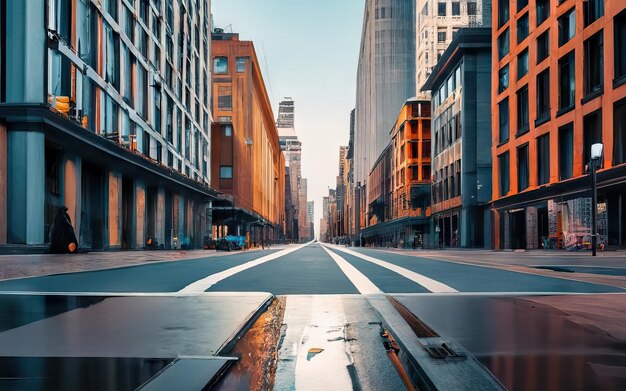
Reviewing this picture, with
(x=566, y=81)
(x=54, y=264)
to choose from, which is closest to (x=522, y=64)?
(x=566, y=81)

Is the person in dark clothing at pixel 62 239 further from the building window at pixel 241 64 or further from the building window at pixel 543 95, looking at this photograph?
the building window at pixel 241 64

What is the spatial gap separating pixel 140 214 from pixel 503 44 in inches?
1292

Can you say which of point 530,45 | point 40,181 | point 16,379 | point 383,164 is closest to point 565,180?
point 530,45

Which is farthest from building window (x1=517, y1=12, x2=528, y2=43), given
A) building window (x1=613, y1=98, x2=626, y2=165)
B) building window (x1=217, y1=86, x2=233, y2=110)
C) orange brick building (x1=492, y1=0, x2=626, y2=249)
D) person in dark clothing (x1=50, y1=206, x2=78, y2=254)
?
building window (x1=217, y1=86, x2=233, y2=110)

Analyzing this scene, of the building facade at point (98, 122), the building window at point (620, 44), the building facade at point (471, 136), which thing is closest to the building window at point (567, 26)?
the building window at point (620, 44)

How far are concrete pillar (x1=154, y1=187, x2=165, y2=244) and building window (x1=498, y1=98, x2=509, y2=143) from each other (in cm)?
2850

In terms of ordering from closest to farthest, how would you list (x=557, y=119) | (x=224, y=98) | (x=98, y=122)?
(x=98, y=122) → (x=557, y=119) → (x=224, y=98)

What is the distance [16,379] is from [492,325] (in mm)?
3288

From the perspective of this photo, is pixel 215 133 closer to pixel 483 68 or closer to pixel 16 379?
pixel 483 68

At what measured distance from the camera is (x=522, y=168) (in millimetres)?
40062

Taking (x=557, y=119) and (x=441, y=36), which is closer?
(x=557, y=119)

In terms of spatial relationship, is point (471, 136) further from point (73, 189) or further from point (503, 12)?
point (73, 189)

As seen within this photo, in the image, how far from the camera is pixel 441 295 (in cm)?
624

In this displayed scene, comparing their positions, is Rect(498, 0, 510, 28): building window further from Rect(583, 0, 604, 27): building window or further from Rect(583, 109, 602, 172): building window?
Rect(583, 109, 602, 172): building window
